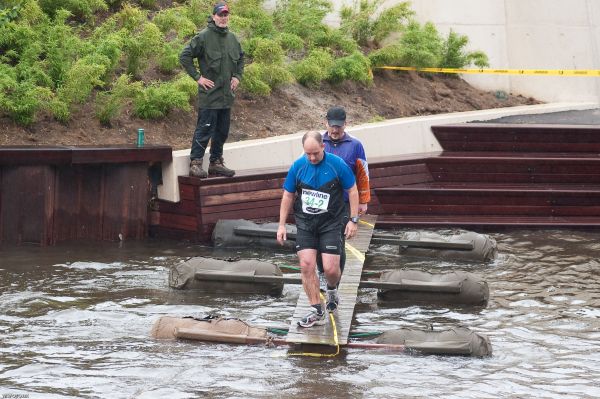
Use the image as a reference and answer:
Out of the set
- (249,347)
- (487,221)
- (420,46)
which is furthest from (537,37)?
(249,347)

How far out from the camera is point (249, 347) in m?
10.0

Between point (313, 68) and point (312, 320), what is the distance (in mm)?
8462

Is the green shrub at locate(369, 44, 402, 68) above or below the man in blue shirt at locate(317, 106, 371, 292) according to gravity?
above

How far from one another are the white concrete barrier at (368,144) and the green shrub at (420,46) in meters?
1.54

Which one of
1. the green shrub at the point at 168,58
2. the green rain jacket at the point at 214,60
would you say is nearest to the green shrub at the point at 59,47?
the green shrub at the point at 168,58

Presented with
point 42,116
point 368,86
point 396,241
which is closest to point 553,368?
point 396,241

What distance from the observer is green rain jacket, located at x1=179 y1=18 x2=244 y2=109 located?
14.4m

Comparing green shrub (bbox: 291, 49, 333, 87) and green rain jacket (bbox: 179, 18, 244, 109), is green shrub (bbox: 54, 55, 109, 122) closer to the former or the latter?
green rain jacket (bbox: 179, 18, 244, 109)

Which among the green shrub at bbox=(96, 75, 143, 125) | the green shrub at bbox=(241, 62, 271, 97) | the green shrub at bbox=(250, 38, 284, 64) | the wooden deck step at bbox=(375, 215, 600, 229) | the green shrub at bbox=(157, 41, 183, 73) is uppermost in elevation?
the green shrub at bbox=(250, 38, 284, 64)

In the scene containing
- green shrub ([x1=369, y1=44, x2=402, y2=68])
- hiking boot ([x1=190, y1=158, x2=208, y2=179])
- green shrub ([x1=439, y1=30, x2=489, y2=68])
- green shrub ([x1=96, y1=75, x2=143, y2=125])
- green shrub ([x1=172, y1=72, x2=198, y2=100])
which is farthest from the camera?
green shrub ([x1=439, y1=30, x2=489, y2=68])

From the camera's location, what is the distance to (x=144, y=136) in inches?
613

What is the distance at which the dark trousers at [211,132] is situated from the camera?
14.5 metres

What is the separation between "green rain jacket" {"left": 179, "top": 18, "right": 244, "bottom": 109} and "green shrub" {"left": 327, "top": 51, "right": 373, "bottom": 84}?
4.34 metres

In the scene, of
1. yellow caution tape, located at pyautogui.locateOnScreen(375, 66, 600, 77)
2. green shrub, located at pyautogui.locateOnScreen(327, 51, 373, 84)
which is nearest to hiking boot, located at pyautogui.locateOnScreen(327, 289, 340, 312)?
green shrub, located at pyautogui.locateOnScreen(327, 51, 373, 84)
